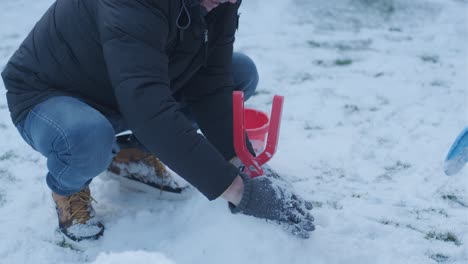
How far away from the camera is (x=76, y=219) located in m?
1.79

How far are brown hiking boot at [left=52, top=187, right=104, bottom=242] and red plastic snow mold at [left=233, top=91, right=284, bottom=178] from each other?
0.57 m

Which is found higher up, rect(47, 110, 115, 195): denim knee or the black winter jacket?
the black winter jacket

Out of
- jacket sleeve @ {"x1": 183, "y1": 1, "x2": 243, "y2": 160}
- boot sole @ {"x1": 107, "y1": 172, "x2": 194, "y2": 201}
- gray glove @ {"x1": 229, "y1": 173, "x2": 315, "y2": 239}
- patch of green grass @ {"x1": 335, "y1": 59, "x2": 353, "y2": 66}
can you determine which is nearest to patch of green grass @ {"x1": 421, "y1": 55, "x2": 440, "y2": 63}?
patch of green grass @ {"x1": 335, "y1": 59, "x2": 353, "y2": 66}

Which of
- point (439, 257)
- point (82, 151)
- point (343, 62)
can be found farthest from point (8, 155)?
point (343, 62)

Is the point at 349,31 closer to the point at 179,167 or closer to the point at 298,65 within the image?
the point at 298,65

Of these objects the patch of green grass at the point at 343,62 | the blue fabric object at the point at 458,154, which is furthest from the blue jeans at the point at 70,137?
the patch of green grass at the point at 343,62

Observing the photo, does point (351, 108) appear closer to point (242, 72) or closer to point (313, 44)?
point (242, 72)

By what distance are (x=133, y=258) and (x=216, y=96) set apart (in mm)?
638

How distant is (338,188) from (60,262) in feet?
3.62

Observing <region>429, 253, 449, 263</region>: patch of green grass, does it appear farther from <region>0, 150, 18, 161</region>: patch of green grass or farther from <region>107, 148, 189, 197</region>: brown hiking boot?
<region>0, 150, 18, 161</region>: patch of green grass

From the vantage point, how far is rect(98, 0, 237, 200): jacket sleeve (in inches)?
52.2

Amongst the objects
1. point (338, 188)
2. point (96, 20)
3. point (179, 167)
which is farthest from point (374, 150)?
point (96, 20)

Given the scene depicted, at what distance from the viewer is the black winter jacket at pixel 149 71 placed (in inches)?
52.6

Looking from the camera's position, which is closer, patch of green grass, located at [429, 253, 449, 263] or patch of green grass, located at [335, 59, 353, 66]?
patch of green grass, located at [429, 253, 449, 263]
